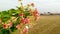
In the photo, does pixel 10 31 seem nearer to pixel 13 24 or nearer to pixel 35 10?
pixel 13 24

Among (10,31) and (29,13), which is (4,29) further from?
(29,13)

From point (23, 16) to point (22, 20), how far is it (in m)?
0.04

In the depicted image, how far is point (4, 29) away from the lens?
1.15 meters

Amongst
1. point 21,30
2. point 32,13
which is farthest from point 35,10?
point 21,30

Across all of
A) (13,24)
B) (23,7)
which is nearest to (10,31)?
(13,24)

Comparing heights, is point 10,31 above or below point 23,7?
below

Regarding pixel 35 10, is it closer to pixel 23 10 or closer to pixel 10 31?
pixel 23 10

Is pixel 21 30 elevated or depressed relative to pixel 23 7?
depressed

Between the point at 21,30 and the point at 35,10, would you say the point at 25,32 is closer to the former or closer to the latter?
the point at 21,30

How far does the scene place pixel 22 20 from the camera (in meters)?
1.16

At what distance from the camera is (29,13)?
1.20 m

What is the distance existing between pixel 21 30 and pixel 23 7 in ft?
0.39

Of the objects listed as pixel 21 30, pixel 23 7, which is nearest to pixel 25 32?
pixel 21 30

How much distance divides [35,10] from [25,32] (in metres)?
0.13
